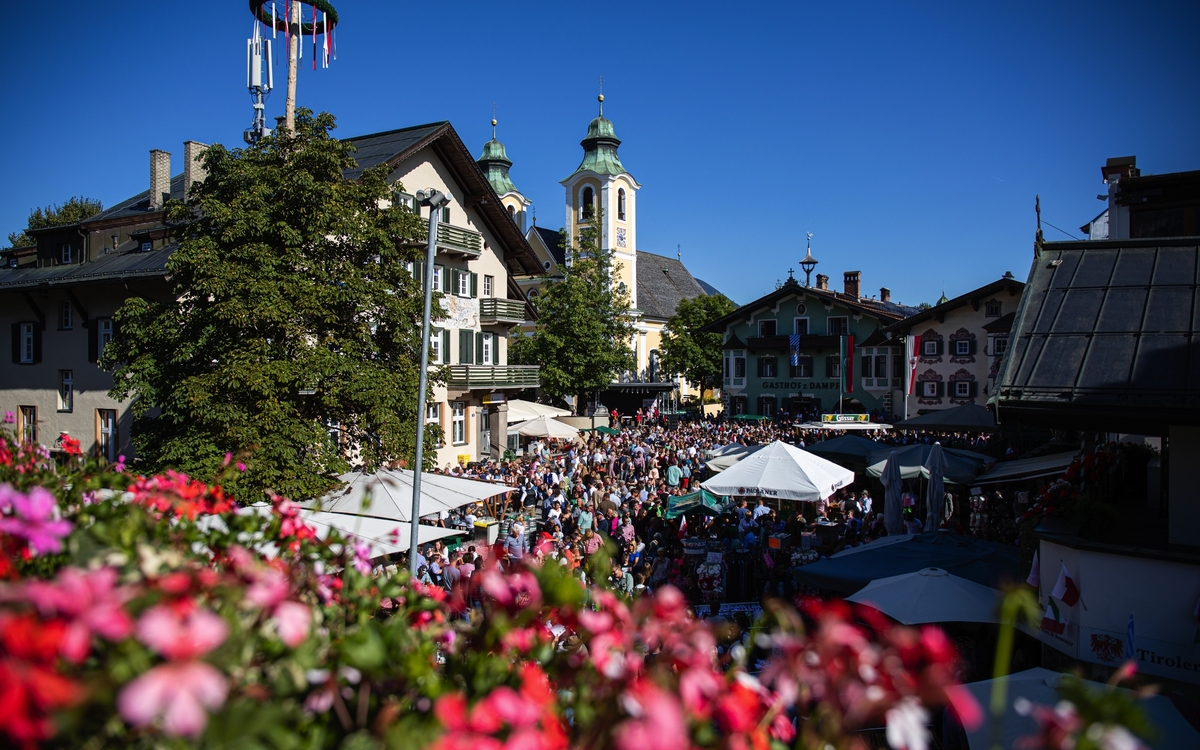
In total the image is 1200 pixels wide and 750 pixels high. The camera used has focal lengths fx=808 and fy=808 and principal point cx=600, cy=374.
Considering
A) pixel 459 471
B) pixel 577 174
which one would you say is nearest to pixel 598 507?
pixel 459 471

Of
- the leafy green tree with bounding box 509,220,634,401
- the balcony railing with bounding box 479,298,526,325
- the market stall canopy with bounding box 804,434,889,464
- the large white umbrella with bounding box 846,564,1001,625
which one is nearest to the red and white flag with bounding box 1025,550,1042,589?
the large white umbrella with bounding box 846,564,1001,625

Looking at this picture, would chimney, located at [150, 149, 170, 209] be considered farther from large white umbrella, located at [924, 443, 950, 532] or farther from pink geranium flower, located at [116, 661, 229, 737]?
pink geranium flower, located at [116, 661, 229, 737]

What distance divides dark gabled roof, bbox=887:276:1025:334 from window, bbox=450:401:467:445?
2555 cm

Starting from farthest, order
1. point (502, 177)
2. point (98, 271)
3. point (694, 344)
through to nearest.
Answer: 1. point (502, 177)
2. point (694, 344)
3. point (98, 271)

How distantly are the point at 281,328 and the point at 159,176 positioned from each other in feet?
62.0

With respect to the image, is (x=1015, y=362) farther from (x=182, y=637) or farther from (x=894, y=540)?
(x=182, y=637)

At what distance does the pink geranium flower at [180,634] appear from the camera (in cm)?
177

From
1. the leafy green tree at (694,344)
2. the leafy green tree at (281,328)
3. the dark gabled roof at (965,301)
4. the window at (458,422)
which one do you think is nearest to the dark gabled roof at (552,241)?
the leafy green tree at (694,344)

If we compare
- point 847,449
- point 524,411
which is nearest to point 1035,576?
point 847,449

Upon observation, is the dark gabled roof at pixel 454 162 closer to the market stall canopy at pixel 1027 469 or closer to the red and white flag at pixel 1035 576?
the market stall canopy at pixel 1027 469

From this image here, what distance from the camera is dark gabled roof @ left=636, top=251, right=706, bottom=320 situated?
233ft

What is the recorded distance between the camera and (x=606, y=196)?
214 feet

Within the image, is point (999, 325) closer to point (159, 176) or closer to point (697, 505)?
point (697, 505)

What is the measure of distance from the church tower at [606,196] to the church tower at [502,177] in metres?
7.60
